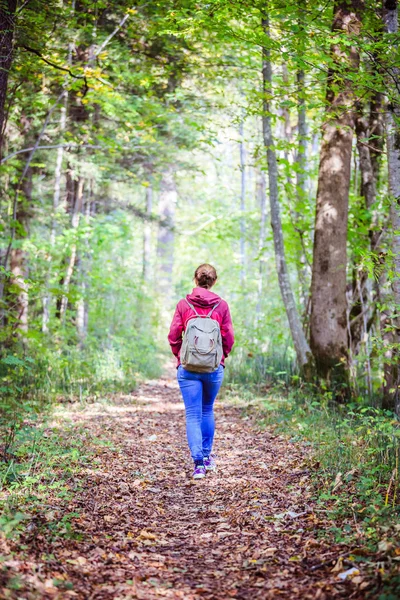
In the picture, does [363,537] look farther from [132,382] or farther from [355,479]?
[132,382]

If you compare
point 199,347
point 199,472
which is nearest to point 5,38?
point 199,347

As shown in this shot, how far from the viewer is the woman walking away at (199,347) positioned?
504 centimetres

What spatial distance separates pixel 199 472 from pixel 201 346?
3.98 feet

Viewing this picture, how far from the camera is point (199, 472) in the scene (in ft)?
17.1

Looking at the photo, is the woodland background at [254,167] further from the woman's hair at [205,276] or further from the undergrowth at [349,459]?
the woman's hair at [205,276]

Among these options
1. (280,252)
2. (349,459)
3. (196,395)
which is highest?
(280,252)

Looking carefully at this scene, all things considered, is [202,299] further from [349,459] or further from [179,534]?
[179,534]

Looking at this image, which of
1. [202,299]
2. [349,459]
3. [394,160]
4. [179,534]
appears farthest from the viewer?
[394,160]

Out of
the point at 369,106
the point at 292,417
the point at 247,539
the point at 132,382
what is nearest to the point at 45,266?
the point at 132,382

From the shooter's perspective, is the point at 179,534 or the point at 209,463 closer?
the point at 179,534

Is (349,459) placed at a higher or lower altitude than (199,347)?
lower

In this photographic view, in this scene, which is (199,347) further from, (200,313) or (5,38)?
(5,38)

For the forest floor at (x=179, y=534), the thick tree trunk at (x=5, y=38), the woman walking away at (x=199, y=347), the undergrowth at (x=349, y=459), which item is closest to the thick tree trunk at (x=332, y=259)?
the undergrowth at (x=349, y=459)

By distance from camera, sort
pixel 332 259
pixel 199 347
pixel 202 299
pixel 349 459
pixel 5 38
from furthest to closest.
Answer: pixel 332 259, pixel 5 38, pixel 202 299, pixel 199 347, pixel 349 459
